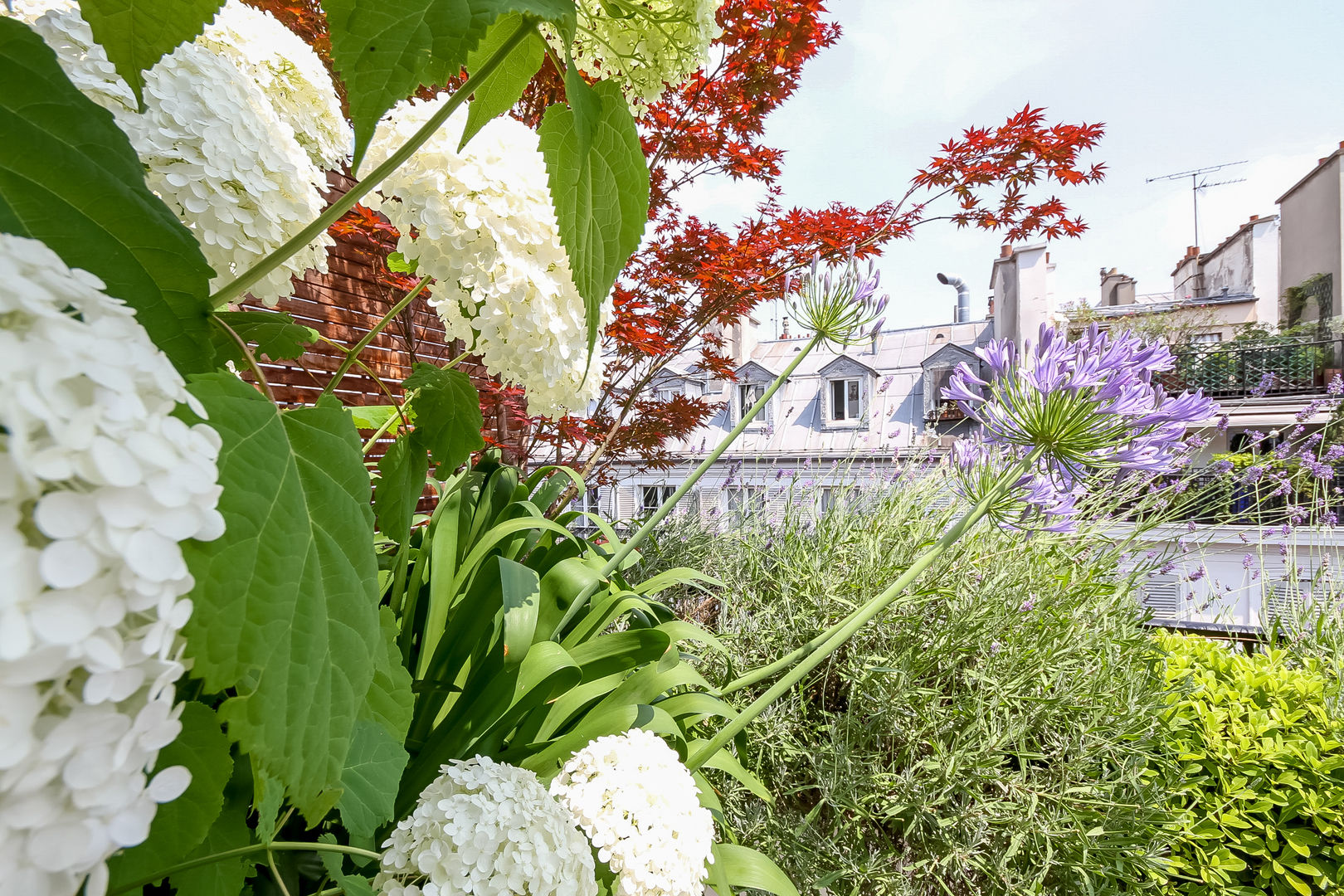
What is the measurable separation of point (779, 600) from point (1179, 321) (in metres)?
16.6

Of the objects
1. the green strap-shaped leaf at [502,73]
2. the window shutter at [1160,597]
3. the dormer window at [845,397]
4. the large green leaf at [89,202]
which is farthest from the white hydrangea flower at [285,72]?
the dormer window at [845,397]

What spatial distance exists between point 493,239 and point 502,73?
401mm

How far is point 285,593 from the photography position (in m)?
0.28

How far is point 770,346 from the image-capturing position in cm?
1394

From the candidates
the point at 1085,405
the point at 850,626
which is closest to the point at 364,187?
the point at 850,626

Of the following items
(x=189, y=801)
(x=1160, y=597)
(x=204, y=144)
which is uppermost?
(x=204, y=144)

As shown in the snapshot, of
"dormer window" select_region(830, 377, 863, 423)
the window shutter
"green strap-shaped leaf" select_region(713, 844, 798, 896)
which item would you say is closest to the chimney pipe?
"dormer window" select_region(830, 377, 863, 423)

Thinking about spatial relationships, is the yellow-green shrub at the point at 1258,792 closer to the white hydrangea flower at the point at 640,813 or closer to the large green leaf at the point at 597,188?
the white hydrangea flower at the point at 640,813

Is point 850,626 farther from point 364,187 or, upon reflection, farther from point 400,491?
point 364,187

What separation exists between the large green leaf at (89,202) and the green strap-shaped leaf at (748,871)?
43.8 inches

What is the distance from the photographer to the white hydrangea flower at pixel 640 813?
31.4 inches

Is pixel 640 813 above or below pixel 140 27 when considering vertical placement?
below

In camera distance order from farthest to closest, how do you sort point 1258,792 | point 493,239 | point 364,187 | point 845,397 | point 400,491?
point 845,397 < point 1258,792 < point 493,239 < point 400,491 < point 364,187

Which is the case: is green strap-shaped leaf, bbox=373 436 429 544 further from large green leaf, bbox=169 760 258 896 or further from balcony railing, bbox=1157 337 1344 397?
balcony railing, bbox=1157 337 1344 397
